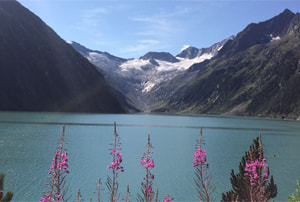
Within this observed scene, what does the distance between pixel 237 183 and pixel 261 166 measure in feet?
50.6

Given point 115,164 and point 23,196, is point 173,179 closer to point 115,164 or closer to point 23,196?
point 23,196

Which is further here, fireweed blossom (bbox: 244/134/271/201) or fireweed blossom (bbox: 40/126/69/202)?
fireweed blossom (bbox: 244/134/271/201)

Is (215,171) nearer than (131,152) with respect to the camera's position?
Yes

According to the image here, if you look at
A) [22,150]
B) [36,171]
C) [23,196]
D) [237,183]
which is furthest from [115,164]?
[22,150]

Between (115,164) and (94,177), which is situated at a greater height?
(115,164)

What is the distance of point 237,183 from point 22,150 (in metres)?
48.7

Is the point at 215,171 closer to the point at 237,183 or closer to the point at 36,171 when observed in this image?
the point at 237,183

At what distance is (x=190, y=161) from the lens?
56188 mm

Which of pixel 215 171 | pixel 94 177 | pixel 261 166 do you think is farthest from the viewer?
pixel 215 171

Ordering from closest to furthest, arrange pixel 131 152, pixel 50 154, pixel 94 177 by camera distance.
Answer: pixel 94 177
pixel 50 154
pixel 131 152

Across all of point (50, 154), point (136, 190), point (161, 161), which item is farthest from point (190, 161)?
point (50, 154)

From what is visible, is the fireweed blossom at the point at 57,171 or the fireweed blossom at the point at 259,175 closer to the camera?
the fireweed blossom at the point at 57,171

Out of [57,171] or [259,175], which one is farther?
[259,175]

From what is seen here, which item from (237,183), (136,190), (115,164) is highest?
(115,164)
